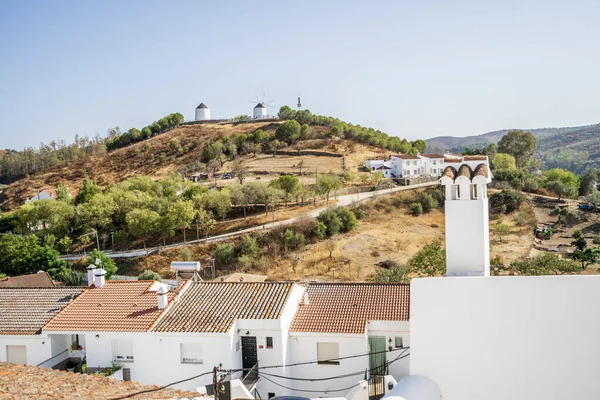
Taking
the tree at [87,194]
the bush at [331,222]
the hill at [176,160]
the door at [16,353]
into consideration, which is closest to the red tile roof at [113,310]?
the door at [16,353]

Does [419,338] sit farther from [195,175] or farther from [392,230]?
[195,175]

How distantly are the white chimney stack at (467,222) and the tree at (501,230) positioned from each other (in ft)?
101

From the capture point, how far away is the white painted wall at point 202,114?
8879 centimetres

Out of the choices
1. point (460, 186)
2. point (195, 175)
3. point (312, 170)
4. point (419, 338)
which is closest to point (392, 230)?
point (312, 170)

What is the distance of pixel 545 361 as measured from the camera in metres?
4.75

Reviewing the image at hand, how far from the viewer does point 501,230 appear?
37156 mm

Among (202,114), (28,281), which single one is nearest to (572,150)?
(202,114)

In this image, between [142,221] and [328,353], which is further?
[142,221]

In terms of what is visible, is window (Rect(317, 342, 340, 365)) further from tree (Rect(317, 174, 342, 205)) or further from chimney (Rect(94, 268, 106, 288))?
tree (Rect(317, 174, 342, 205))

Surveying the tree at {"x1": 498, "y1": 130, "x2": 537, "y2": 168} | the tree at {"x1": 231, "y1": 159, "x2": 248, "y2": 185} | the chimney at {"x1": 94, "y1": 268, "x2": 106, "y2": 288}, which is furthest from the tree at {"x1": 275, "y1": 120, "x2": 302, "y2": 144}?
the chimney at {"x1": 94, "y1": 268, "x2": 106, "y2": 288}

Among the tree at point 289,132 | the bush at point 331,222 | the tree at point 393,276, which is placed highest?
the tree at point 289,132

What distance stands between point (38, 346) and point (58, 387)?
7.16 metres

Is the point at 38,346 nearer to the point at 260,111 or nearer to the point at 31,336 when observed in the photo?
the point at 31,336

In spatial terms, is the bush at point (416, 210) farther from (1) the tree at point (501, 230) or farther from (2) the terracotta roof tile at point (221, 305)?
(2) the terracotta roof tile at point (221, 305)
